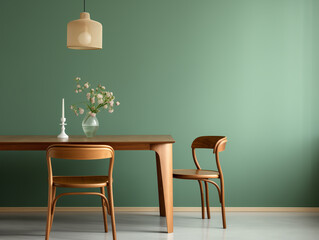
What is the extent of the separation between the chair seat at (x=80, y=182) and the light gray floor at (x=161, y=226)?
0.45m

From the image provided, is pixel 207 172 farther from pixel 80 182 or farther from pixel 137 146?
pixel 80 182

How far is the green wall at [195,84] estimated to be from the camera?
4469mm

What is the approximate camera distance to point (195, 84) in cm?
451

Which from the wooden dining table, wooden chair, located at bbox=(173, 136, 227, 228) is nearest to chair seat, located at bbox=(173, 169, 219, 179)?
wooden chair, located at bbox=(173, 136, 227, 228)

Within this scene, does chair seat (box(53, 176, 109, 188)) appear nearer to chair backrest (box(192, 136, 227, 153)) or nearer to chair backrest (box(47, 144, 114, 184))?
chair backrest (box(47, 144, 114, 184))

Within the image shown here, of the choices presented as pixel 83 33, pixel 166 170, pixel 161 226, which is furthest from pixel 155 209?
pixel 83 33

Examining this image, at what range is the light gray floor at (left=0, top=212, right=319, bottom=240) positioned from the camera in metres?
3.49

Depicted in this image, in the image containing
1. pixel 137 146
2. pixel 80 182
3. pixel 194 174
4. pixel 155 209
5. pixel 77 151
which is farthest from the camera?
pixel 155 209

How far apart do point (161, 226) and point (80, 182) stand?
931 millimetres

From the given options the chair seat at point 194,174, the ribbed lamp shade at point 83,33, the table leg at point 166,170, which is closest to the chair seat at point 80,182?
the table leg at point 166,170

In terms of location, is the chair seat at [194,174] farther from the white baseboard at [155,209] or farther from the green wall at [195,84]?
Result: the white baseboard at [155,209]

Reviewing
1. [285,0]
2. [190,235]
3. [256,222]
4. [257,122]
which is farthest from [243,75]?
[190,235]

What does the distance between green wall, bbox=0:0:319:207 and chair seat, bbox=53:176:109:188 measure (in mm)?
1045

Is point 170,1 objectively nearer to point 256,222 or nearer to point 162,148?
point 162,148
